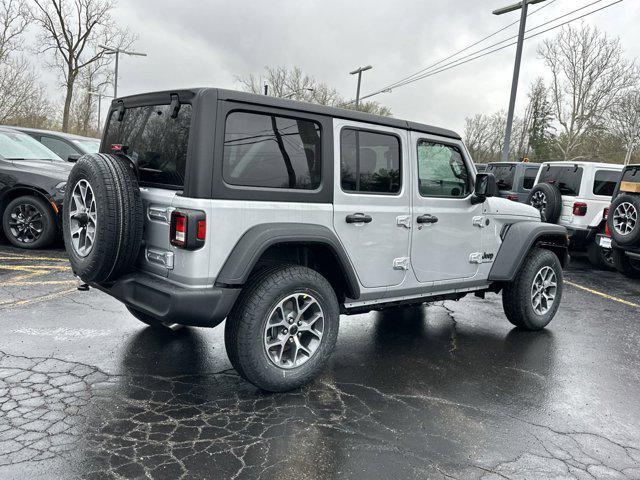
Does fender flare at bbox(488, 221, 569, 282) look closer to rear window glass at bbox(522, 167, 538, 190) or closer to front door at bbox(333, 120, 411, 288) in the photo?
front door at bbox(333, 120, 411, 288)

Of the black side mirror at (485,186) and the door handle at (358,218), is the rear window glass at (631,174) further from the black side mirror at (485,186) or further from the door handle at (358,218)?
the door handle at (358,218)

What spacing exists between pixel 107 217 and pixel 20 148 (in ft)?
21.5

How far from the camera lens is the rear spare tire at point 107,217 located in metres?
3.27

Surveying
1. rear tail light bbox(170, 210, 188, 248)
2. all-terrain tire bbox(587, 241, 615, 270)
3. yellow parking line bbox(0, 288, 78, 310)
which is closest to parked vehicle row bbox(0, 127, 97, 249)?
yellow parking line bbox(0, 288, 78, 310)

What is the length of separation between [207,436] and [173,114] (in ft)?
6.57

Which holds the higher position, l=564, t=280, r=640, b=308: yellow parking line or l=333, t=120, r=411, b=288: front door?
l=333, t=120, r=411, b=288: front door

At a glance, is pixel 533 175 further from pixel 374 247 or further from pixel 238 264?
pixel 238 264

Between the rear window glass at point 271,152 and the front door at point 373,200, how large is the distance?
0.76 ft

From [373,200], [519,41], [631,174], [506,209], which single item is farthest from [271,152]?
[519,41]

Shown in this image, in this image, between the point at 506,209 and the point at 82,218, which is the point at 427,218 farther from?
the point at 82,218

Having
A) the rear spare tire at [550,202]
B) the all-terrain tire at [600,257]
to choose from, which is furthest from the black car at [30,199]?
the all-terrain tire at [600,257]

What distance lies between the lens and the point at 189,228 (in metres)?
3.08

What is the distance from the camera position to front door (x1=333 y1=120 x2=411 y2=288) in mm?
3836

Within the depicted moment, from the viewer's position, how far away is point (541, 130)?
180ft
